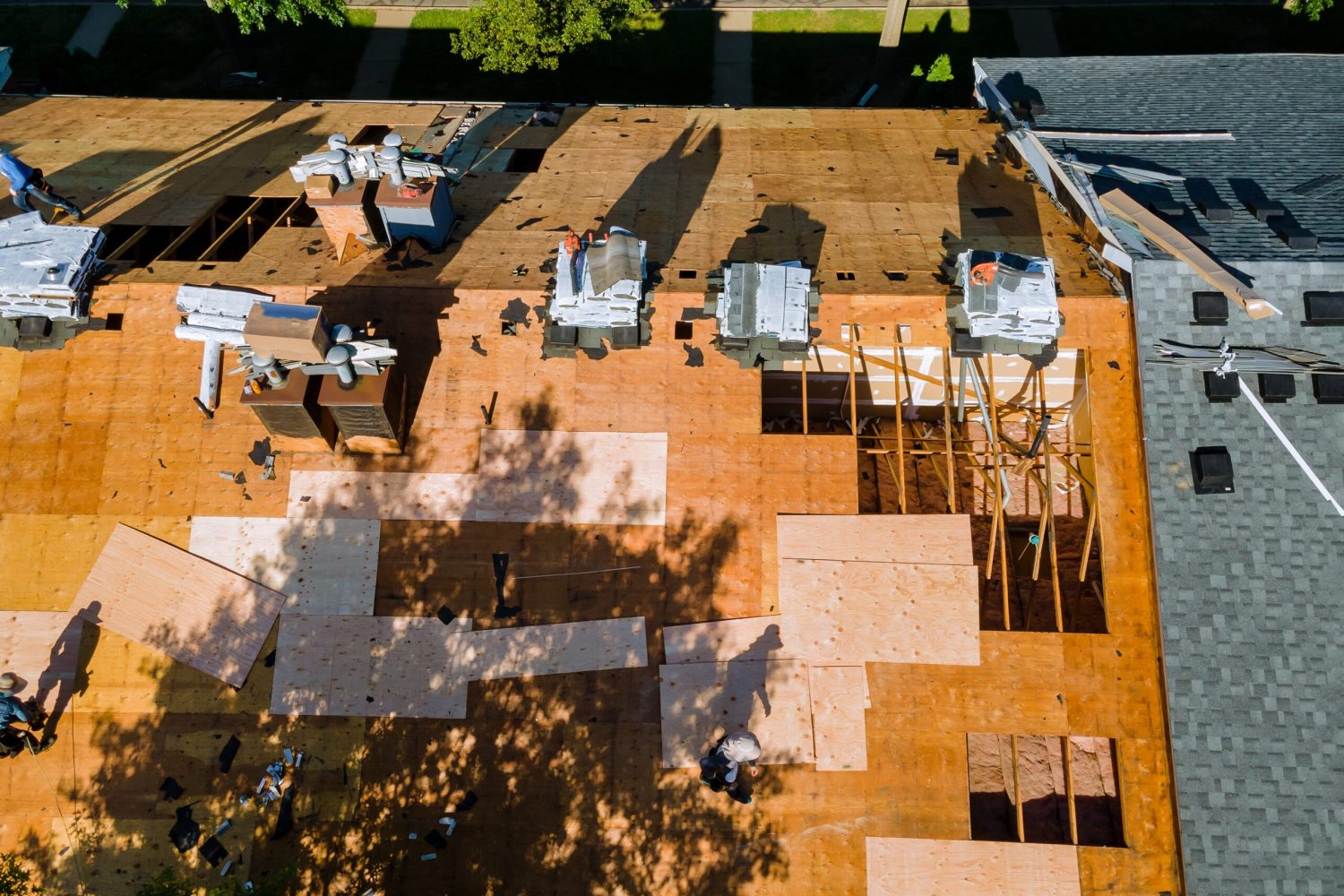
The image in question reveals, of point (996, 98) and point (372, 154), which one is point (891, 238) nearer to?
point (996, 98)

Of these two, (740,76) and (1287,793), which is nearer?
(1287,793)

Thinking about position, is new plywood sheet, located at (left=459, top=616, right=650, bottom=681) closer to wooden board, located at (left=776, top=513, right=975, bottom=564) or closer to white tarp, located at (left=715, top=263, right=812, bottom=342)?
wooden board, located at (left=776, top=513, right=975, bottom=564)

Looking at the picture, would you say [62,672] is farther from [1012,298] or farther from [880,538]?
[1012,298]

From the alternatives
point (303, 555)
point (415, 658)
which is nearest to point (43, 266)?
point (303, 555)

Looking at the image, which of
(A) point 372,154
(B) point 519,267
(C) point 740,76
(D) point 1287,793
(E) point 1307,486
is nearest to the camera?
(D) point 1287,793

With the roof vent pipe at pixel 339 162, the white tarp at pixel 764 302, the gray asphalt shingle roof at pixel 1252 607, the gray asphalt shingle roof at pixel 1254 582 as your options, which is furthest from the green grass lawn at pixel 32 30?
Result: the gray asphalt shingle roof at pixel 1252 607

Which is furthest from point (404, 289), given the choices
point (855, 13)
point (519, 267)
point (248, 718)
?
point (855, 13)
